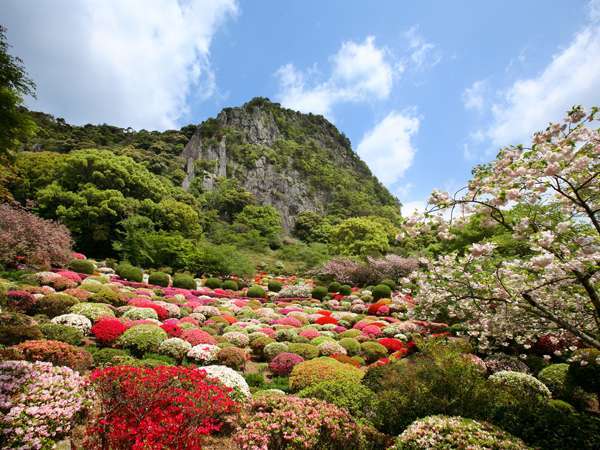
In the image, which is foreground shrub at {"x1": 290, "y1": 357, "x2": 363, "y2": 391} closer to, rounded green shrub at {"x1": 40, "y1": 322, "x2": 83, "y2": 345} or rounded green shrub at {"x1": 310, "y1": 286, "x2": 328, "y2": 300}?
rounded green shrub at {"x1": 40, "y1": 322, "x2": 83, "y2": 345}

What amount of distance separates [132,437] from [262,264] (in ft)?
131

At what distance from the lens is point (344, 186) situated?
8838 cm

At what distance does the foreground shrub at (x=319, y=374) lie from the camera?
8.13m

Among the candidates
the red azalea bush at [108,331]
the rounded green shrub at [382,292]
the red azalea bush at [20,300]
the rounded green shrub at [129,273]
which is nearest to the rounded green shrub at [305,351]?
the red azalea bush at [108,331]

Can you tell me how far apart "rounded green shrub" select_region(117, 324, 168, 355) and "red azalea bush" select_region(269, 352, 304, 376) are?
3.63m

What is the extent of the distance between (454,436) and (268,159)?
8158cm

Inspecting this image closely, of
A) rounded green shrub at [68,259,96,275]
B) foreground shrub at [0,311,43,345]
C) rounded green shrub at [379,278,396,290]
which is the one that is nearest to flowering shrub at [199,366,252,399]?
foreground shrub at [0,311,43,345]

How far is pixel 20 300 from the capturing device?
471 inches

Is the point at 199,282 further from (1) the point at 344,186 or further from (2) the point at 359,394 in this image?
(1) the point at 344,186

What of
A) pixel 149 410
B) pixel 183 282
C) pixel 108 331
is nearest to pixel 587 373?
pixel 149 410

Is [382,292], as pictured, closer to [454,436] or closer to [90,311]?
[90,311]

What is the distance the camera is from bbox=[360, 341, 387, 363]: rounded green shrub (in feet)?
42.1

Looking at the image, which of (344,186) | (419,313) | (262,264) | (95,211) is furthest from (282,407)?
(344,186)

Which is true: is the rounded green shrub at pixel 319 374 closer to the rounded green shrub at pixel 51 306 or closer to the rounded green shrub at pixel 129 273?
the rounded green shrub at pixel 51 306
